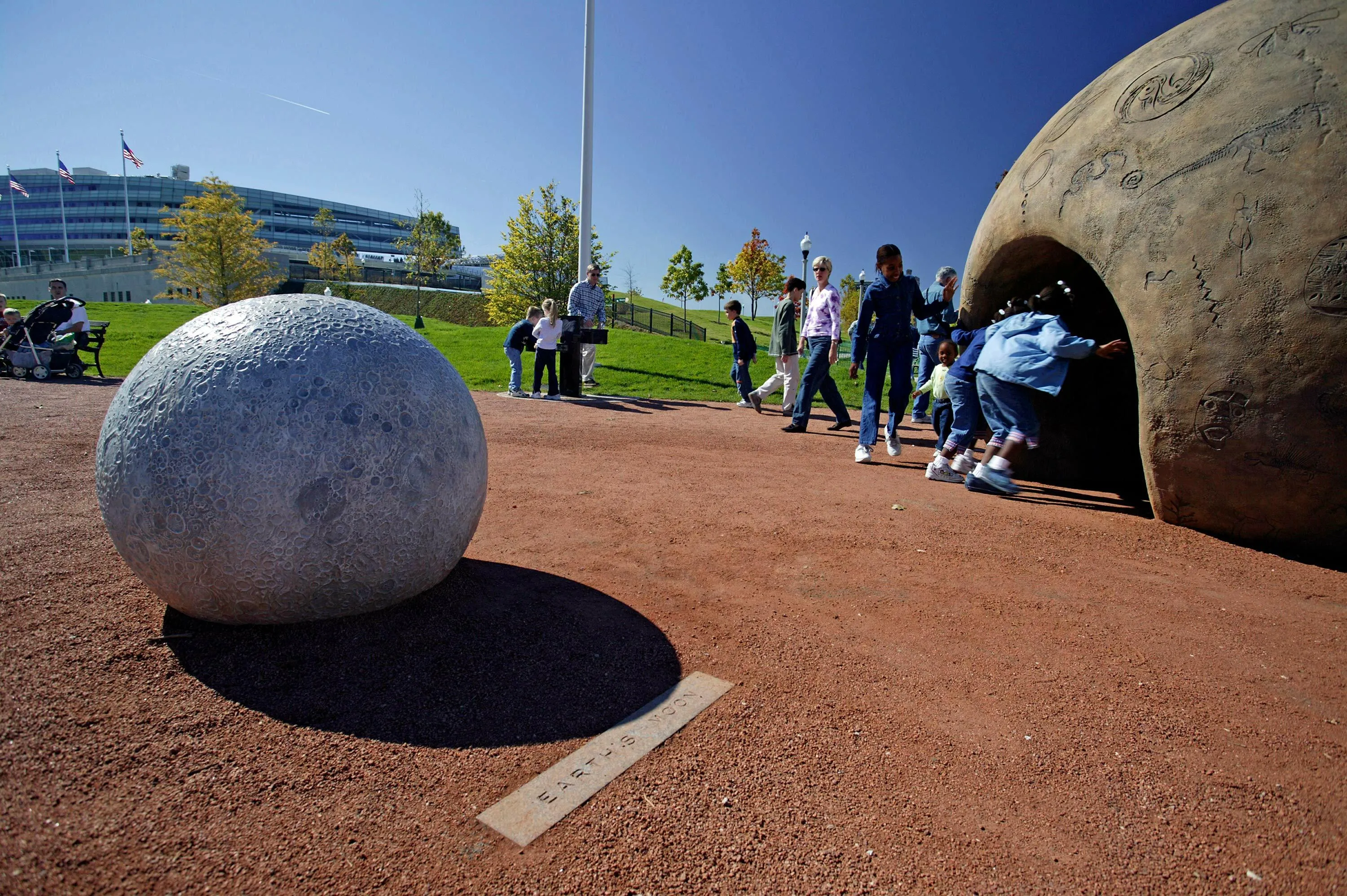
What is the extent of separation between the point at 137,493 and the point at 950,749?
137 inches

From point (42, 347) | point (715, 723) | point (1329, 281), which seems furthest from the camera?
point (42, 347)

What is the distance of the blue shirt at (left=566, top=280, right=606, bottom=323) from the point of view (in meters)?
13.5

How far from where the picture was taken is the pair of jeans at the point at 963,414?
6.90 metres

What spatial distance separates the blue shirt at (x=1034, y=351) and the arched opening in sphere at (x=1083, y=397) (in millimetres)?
904

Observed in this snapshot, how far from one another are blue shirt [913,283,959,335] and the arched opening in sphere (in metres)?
0.70

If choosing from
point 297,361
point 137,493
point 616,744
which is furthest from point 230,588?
point 616,744

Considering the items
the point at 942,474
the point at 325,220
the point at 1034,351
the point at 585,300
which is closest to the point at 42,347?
the point at 585,300

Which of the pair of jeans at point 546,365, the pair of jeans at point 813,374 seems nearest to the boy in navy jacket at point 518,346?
the pair of jeans at point 546,365

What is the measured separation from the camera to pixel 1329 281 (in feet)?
13.0

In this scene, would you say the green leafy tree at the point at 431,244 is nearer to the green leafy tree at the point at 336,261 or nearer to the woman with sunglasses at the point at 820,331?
the green leafy tree at the point at 336,261

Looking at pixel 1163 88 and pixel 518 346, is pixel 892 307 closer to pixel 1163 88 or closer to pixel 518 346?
pixel 1163 88

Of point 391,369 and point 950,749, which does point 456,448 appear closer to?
point 391,369

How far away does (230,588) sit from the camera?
2.87 metres

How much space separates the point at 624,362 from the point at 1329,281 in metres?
15.3
